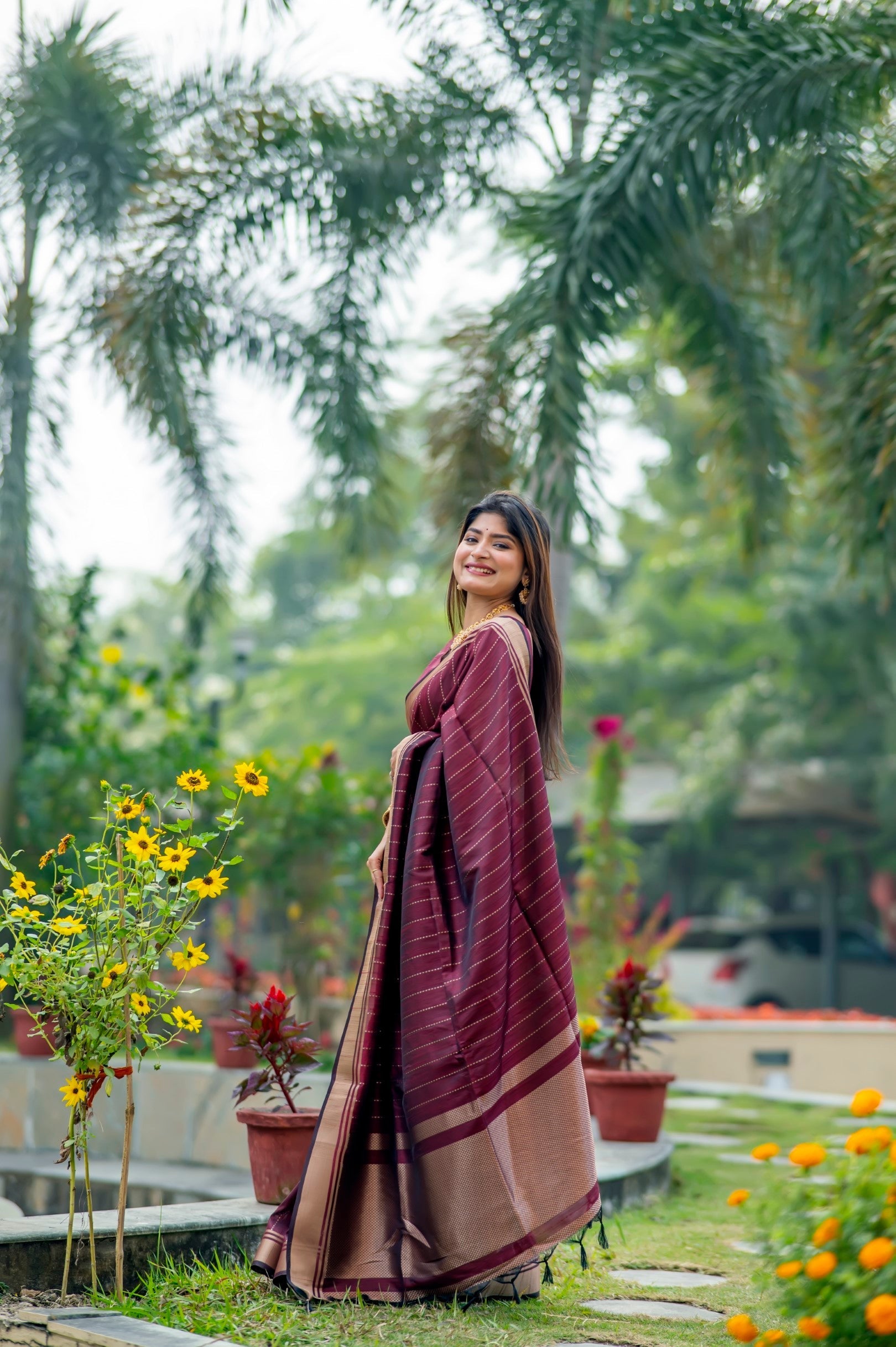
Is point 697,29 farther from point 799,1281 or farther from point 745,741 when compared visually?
point 745,741

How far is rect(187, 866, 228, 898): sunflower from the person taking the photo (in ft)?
9.36

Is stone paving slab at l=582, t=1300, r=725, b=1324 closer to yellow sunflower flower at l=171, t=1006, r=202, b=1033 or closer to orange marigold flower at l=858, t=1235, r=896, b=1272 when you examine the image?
yellow sunflower flower at l=171, t=1006, r=202, b=1033

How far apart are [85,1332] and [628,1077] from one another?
295 centimetres

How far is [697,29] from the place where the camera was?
6.22 meters

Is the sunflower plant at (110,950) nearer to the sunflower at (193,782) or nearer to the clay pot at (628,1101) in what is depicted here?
the sunflower at (193,782)

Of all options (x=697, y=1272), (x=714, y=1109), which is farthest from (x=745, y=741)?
(x=697, y=1272)

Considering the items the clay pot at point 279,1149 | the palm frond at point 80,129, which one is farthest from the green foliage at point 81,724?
the clay pot at point 279,1149

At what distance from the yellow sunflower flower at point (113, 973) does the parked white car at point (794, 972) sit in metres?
12.8

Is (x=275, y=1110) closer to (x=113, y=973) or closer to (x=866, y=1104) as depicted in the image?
(x=113, y=973)

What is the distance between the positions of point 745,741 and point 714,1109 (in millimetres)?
7499

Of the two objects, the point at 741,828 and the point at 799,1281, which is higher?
the point at 741,828

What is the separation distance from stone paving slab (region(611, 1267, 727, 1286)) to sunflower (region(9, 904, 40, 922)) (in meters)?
1.84

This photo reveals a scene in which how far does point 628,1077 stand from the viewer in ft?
17.3

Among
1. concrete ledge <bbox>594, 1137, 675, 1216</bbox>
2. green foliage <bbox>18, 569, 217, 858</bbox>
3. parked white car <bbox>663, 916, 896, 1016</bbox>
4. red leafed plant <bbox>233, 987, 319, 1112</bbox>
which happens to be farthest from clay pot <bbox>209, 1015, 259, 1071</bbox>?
parked white car <bbox>663, 916, 896, 1016</bbox>
